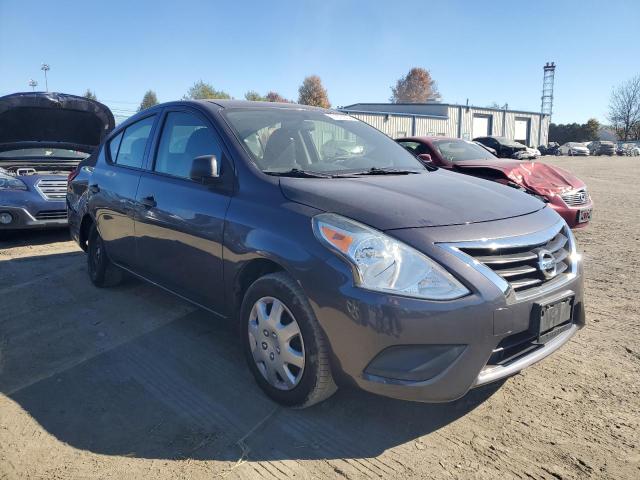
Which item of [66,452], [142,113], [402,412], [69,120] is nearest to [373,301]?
[402,412]

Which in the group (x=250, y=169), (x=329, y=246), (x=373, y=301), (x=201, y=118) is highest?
Answer: (x=201, y=118)

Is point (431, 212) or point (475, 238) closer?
point (475, 238)

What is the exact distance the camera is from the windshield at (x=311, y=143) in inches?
125

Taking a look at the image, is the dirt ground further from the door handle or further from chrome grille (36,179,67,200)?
chrome grille (36,179,67,200)

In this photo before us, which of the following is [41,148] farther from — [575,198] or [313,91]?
[313,91]

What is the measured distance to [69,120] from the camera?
732cm

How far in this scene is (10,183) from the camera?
653 centimetres

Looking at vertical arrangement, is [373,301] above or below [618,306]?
above

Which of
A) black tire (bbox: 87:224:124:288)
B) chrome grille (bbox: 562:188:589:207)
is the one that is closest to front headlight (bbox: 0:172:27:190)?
black tire (bbox: 87:224:124:288)

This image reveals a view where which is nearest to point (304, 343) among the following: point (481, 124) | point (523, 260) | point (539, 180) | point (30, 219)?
point (523, 260)

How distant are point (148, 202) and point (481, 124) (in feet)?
163

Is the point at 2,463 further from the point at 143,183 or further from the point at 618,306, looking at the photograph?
the point at 618,306

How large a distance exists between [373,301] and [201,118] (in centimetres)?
196

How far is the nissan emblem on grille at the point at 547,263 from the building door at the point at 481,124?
48.4m
